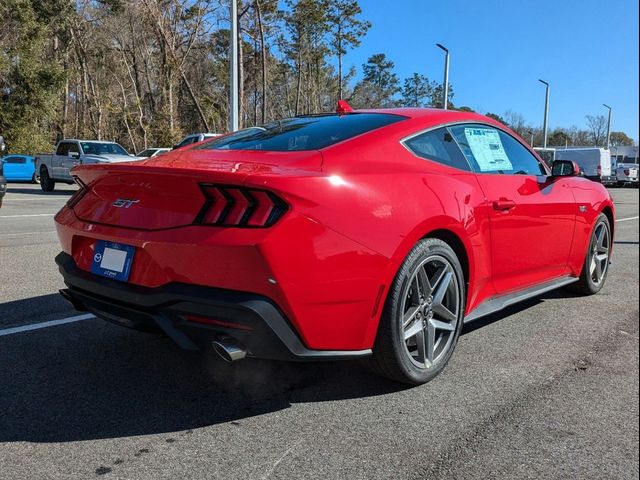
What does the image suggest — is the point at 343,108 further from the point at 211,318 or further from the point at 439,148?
the point at 211,318

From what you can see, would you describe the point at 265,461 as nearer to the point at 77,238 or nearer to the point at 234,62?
the point at 77,238

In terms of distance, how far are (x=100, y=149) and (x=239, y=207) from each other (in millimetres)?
18256

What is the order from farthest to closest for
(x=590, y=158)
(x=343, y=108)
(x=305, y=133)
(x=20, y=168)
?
(x=590, y=158), (x=20, y=168), (x=343, y=108), (x=305, y=133)

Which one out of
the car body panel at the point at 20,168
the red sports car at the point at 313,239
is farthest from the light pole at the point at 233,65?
the red sports car at the point at 313,239

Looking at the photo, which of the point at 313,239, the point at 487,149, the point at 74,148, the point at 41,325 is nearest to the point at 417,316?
the point at 313,239

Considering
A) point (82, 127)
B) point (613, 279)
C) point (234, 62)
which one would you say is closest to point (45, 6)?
point (82, 127)

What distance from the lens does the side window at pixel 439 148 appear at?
3248mm

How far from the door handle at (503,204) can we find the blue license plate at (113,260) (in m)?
2.17

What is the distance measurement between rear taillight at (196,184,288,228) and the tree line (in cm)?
3163

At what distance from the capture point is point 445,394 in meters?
3.01

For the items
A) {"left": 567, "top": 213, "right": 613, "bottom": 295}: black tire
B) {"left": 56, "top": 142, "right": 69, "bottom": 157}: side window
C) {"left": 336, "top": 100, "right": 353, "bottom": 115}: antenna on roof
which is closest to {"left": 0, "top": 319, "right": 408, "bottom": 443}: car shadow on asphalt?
{"left": 336, "top": 100, "right": 353, "bottom": 115}: antenna on roof

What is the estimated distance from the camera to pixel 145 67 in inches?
1934

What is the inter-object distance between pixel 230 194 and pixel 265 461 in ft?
3.81

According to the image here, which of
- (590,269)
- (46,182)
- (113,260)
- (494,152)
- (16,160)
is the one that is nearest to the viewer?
(113,260)
